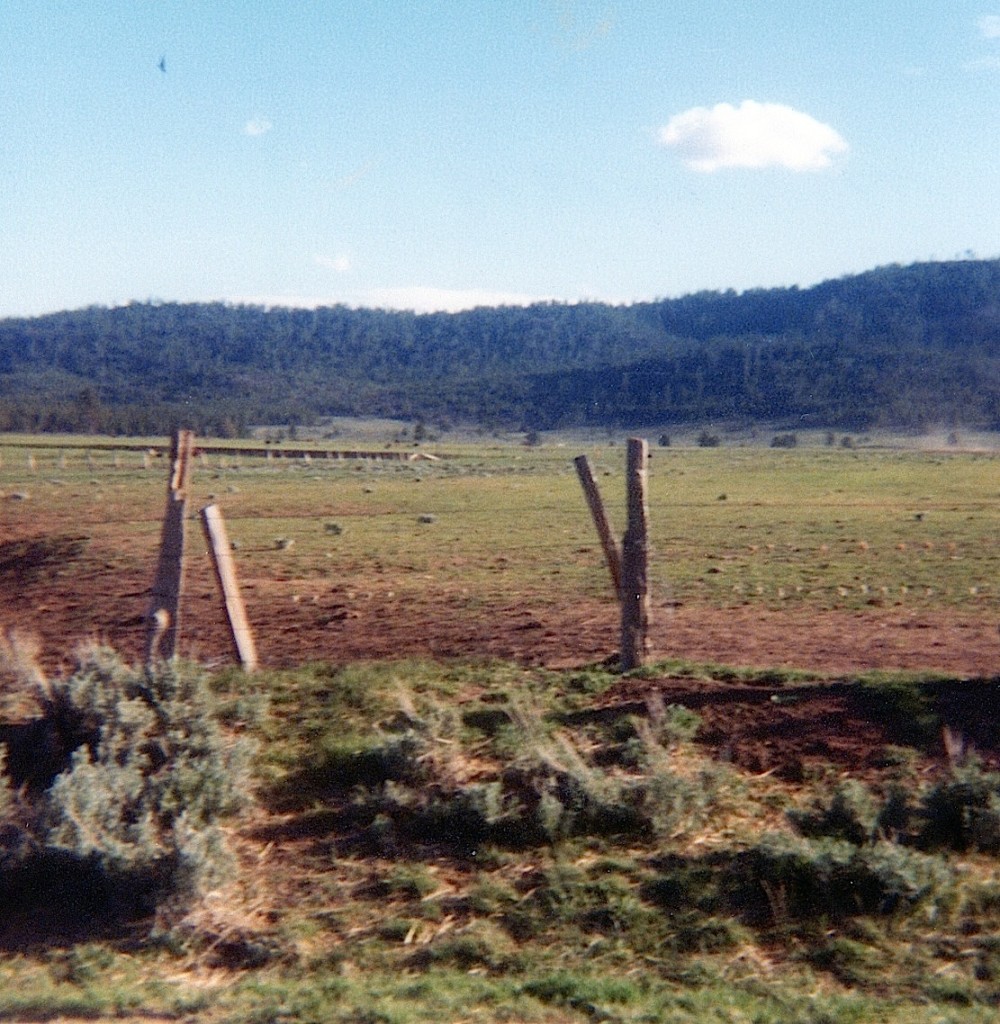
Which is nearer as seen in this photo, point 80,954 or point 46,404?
point 80,954

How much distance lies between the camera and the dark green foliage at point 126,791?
6.11m

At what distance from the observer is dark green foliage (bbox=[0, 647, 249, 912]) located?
241 inches

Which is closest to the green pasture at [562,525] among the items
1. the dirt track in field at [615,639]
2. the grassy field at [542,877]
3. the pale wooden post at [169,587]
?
the dirt track in field at [615,639]

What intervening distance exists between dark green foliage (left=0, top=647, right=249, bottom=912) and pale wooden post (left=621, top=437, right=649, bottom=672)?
3045 millimetres

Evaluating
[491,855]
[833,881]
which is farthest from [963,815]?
[491,855]

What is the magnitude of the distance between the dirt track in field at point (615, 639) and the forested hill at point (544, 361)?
1679 inches

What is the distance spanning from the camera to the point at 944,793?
645 cm

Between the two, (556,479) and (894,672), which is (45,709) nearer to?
(894,672)

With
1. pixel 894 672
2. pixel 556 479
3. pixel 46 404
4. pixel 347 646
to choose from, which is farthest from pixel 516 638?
pixel 46 404

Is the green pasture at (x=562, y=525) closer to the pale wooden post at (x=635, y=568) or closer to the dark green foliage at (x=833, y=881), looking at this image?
the pale wooden post at (x=635, y=568)

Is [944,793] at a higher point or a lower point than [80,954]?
higher

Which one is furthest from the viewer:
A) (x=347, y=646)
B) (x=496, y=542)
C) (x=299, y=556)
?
(x=496, y=542)

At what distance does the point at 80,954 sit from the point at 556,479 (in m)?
36.2

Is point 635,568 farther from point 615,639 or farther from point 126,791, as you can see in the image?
point 126,791
